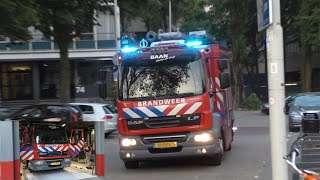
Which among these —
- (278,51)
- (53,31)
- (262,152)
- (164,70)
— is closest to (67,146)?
(164,70)

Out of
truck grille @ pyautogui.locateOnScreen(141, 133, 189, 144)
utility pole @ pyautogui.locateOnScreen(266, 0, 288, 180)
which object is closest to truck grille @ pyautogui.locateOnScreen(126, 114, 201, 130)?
truck grille @ pyautogui.locateOnScreen(141, 133, 189, 144)

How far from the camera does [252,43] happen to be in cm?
5091

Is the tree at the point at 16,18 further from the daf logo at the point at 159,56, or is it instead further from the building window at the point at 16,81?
the building window at the point at 16,81

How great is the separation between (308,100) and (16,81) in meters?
31.0

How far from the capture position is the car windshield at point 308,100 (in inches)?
840

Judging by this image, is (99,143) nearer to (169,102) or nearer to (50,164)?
(50,164)

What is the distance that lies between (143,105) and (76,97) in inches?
1343

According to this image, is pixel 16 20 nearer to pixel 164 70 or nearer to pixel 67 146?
pixel 67 146

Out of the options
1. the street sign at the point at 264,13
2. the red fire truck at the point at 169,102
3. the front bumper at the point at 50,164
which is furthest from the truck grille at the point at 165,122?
the street sign at the point at 264,13

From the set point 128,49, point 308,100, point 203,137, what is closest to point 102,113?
point 308,100

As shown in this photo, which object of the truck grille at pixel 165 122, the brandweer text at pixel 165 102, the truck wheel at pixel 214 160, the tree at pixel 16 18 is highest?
the tree at pixel 16 18

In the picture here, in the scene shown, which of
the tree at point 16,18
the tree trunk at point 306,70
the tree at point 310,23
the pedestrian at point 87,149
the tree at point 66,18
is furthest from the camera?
the tree trunk at point 306,70

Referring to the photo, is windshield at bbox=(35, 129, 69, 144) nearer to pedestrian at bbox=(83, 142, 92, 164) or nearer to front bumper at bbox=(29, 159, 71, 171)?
front bumper at bbox=(29, 159, 71, 171)

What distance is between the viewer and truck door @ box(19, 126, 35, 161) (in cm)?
1028
